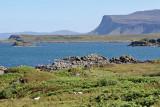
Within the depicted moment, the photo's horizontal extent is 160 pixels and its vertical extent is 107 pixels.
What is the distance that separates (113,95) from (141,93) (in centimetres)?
178

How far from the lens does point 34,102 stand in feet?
108

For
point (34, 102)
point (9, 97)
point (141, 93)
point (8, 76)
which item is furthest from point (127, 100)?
point (8, 76)

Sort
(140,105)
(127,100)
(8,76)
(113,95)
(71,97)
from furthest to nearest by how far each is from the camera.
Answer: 1. (8,76)
2. (71,97)
3. (113,95)
4. (127,100)
5. (140,105)

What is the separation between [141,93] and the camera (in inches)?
1224

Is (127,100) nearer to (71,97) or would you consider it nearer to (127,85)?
(71,97)

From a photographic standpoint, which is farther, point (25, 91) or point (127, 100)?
point (25, 91)

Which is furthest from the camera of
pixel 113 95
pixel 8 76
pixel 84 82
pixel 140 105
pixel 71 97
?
pixel 8 76

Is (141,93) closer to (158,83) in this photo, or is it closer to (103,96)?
(103,96)

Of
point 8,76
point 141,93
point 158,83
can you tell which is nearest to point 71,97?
point 141,93

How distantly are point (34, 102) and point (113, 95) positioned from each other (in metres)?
5.07

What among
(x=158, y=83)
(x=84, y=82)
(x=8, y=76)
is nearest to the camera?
(x=158, y=83)

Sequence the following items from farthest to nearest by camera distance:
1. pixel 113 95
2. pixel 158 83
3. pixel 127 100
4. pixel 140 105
Result: 1. pixel 158 83
2. pixel 113 95
3. pixel 127 100
4. pixel 140 105

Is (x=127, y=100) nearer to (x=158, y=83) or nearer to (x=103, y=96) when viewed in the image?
(x=103, y=96)

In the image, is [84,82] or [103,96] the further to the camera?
[84,82]
